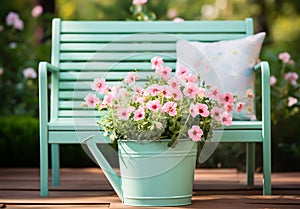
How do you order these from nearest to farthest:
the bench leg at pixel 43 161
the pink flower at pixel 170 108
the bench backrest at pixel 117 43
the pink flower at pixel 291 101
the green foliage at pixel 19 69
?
1. the pink flower at pixel 170 108
2. the bench leg at pixel 43 161
3. the bench backrest at pixel 117 43
4. the pink flower at pixel 291 101
5. the green foliage at pixel 19 69

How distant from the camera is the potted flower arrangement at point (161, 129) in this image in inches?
112

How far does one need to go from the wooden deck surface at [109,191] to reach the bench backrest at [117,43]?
43 centimetres

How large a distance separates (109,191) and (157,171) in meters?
0.62

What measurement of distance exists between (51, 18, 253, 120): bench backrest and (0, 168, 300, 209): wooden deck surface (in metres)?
0.43

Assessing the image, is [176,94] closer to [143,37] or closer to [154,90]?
[154,90]

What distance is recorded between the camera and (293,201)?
10.1 ft

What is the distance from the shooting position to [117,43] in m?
3.81

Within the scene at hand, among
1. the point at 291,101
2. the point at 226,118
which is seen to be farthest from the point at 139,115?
the point at 291,101

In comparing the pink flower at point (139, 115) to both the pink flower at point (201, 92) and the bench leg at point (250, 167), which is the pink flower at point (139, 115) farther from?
the bench leg at point (250, 167)

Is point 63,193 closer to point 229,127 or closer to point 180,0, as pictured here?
point 229,127

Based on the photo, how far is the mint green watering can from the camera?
9.47 feet

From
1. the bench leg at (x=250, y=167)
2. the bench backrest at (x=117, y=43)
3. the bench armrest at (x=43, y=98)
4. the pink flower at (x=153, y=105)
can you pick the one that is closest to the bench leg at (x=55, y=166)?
the bench backrest at (x=117, y=43)

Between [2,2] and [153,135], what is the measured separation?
5673 millimetres

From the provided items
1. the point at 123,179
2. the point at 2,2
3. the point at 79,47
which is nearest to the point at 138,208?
the point at 123,179
